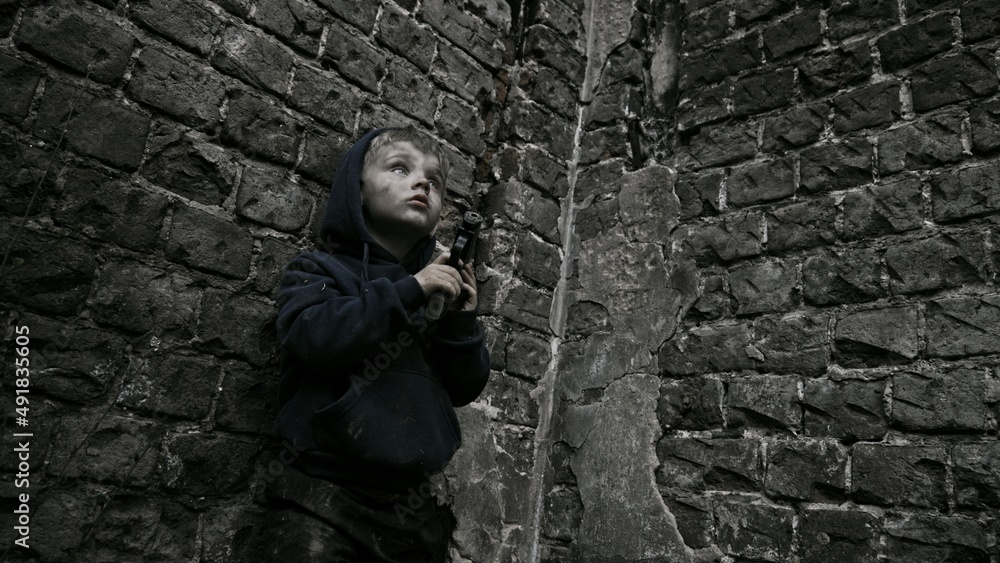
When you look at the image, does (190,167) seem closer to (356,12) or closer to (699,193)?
(356,12)

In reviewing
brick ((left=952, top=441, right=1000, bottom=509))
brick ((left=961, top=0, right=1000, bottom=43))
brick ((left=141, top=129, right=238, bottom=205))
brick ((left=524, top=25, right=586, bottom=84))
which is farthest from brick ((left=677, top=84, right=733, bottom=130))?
brick ((left=141, top=129, right=238, bottom=205))

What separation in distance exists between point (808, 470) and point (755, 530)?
254 millimetres

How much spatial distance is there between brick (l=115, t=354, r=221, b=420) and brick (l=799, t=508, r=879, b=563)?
180 cm

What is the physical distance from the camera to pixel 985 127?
84.1 inches

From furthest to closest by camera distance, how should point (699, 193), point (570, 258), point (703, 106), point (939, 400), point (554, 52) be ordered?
point (554, 52) → point (570, 258) → point (703, 106) → point (699, 193) → point (939, 400)

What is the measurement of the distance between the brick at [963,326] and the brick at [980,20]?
2.79ft

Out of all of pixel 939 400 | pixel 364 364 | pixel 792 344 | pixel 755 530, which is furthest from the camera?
pixel 792 344

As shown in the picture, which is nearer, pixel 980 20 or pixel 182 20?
pixel 182 20

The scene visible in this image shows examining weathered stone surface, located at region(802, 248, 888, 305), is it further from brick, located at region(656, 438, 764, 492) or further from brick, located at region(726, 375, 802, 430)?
brick, located at region(656, 438, 764, 492)

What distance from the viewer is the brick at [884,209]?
220 cm

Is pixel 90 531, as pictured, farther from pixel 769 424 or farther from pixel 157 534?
pixel 769 424

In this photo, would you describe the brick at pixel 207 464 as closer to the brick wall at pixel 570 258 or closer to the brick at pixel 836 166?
Answer: the brick wall at pixel 570 258

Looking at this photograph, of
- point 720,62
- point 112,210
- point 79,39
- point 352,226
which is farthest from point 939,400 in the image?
point 79,39

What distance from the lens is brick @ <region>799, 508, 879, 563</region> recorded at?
202 centimetres
